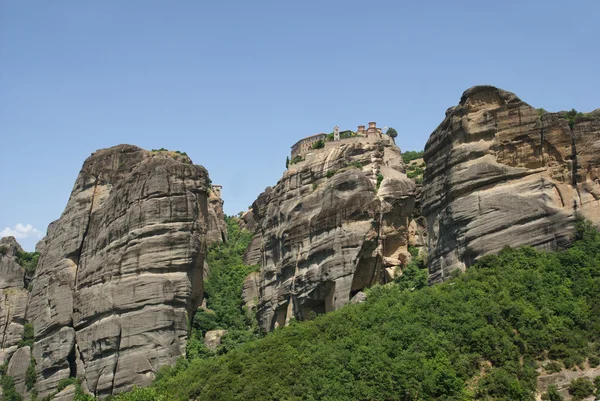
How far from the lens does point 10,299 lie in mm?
86188

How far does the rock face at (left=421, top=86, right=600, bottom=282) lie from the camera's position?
54.2m

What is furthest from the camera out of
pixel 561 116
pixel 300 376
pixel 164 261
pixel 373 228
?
pixel 164 261

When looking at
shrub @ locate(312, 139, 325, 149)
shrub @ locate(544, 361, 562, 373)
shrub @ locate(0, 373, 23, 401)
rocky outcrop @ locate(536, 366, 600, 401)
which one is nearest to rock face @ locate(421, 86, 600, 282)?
shrub @ locate(544, 361, 562, 373)

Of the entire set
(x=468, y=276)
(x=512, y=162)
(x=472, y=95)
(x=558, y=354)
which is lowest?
(x=558, y=354)

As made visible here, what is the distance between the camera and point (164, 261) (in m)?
72.6

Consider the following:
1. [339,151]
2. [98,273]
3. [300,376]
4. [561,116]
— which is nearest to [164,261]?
[98,273]

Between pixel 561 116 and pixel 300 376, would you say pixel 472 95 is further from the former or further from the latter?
pixel 300 376

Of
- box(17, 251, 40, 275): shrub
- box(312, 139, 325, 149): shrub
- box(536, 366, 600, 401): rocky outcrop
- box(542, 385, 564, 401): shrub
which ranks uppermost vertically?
box(312, 139, 325, 149): shrub

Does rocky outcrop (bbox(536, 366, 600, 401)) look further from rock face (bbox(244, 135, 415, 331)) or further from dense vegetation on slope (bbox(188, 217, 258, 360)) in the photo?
dense vegetation on slope (bbox(188, 217, 258, 360))

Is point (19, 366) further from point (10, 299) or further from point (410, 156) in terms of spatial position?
point (410, 156)

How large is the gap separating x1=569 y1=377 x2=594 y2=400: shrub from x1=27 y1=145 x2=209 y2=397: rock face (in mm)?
34045

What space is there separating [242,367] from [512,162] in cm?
2095

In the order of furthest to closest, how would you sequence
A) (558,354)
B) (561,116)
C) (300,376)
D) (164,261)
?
1. (164,261)
2. (561,116)
3. (300,376)
4. (558,354)

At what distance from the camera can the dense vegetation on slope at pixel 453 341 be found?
4669 cm
